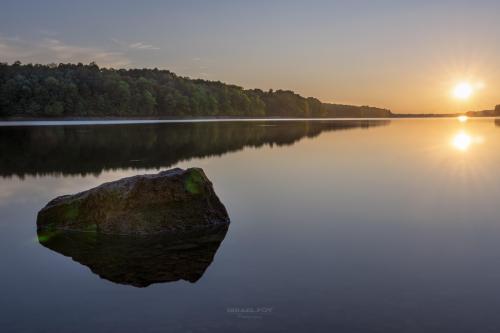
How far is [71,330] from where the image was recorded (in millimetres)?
7590

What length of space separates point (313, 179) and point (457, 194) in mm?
7375

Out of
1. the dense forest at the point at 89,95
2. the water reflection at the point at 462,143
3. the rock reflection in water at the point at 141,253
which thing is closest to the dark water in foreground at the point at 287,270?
the rock reflection in water at the point at 141,253

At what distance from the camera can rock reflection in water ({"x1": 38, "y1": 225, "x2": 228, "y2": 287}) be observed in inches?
397

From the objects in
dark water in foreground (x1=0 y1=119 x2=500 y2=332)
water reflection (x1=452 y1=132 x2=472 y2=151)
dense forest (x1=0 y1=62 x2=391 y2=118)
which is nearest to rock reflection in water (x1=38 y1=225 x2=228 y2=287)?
dark water in foreground (x1=0 y1=119 x2=500 y2=332)

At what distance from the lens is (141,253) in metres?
11.5

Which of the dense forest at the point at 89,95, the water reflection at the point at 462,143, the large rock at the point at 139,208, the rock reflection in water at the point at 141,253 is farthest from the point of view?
the dense forest at the point at 89,95

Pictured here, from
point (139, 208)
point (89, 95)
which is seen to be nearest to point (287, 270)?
point (139, 208)

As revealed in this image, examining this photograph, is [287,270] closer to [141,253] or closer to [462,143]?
[141,253]

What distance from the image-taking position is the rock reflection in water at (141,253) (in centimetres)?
1009

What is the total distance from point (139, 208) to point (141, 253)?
2.31 metres

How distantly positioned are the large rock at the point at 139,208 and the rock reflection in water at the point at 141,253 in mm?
371

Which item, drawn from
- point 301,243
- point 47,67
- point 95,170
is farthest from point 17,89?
point 301,243

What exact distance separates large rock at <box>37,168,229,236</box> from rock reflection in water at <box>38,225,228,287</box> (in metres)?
0.37

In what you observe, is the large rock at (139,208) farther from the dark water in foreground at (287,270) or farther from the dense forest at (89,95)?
the dense forest at (89,95)
